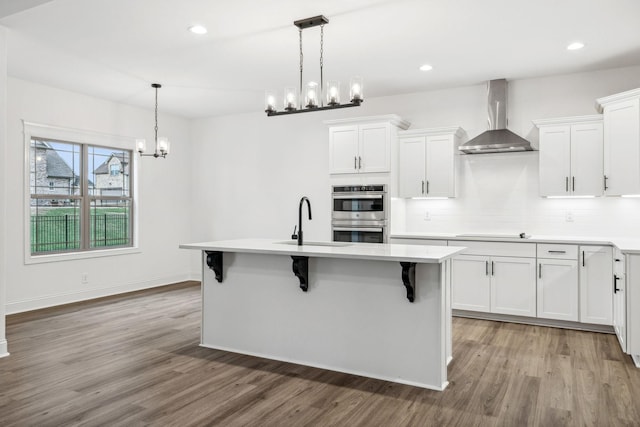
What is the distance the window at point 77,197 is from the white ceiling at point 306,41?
90 centimetres

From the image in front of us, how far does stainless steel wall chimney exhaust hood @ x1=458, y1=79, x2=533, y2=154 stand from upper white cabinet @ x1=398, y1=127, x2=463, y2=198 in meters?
0.21

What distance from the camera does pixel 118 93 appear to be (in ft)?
19.5

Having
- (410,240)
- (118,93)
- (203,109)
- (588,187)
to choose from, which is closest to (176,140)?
(203,109)

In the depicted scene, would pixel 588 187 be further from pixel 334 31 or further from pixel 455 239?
pixel 334 31

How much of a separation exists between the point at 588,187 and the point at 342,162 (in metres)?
2.74

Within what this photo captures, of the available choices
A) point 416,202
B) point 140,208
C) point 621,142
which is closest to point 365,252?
point 416,202

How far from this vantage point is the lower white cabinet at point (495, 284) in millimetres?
4684

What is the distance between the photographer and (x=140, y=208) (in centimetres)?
679

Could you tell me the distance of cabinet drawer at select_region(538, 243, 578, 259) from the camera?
448cm

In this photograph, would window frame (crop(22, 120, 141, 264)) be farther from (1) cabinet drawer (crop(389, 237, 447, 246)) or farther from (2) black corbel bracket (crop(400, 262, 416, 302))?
(2) black corbel bracket (crop(400, 262, 416, 302))

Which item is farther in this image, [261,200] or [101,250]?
[261,200]

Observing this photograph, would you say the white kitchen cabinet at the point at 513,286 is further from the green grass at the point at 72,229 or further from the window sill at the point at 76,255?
the green grass at the point at 72,229

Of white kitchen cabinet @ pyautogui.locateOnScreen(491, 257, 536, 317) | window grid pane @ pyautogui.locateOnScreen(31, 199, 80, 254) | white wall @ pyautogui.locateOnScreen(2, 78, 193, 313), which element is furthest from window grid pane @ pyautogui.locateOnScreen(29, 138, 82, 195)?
white kitchen cabinet @ pyautogui.locateOnScreen(491, 257, 536, 317)

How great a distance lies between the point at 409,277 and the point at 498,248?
7.45ft
